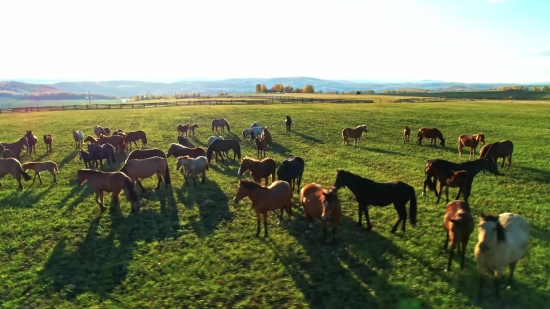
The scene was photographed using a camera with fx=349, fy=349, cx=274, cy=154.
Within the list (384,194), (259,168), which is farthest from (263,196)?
(259,168)

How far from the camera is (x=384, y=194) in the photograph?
1017 centimetres

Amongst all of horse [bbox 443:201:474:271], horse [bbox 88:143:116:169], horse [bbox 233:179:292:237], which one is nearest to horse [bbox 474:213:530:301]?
horse [bbox 443:201:474:271]

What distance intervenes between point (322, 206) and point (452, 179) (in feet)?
17.3

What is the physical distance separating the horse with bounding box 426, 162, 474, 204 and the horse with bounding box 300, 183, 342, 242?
4.90m

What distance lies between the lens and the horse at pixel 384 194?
10.0 metres

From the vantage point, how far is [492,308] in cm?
698

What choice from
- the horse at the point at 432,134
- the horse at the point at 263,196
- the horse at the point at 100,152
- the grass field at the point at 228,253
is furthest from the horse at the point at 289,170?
the horse at the point at 432,134

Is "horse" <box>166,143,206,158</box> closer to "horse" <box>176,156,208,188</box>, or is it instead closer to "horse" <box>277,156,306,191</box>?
"horse" <box>176,156,208,188</box>

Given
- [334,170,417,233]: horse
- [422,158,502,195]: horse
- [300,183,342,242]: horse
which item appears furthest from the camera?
[422,158,502,195]: horse

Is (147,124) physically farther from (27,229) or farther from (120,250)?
(120,250)

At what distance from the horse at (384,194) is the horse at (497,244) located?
2.78 m

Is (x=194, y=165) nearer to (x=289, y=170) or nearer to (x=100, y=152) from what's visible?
(x=289, y=170)

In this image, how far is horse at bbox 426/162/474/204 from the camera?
11758mm

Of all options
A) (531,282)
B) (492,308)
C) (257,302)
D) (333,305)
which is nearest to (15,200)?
(257,302)
